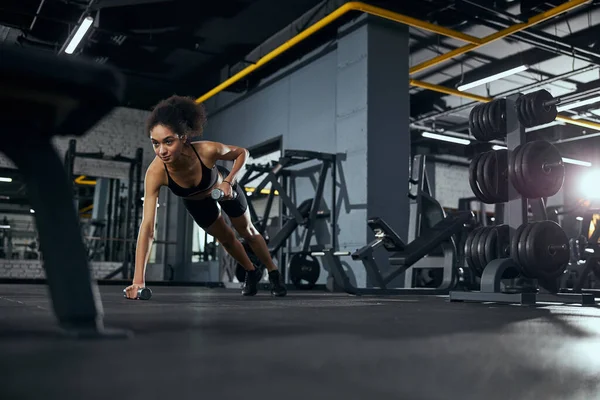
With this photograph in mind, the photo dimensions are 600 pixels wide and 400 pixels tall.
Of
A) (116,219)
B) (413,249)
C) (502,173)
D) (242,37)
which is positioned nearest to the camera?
(502,173)

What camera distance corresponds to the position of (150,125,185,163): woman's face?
2436 mm

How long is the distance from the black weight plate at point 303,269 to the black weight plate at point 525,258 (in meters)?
3.20

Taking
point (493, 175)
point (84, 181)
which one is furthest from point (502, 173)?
point (84, 181)

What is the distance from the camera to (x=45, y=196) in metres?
0.74

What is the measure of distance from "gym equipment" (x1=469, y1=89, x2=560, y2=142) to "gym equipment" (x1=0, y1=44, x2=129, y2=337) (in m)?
2.66

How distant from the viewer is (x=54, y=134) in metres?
0.77

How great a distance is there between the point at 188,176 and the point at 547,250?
1.81 meters

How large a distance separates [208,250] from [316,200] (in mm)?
3686

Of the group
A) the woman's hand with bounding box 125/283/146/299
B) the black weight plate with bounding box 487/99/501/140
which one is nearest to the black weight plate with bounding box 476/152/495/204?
the black weight plate with bounding box 487/99/501/140

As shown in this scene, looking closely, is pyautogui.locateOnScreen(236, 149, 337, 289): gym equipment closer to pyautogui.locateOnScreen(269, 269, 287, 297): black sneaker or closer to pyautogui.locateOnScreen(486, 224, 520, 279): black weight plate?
pyautogui.locateOnScreen(269, 269, 287, 297): black sneaker

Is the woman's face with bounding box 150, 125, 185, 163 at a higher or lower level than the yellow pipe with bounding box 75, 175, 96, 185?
lower

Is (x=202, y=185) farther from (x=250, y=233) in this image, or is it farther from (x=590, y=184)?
(x=590, y=184)

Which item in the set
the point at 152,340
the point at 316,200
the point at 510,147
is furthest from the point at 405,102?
the point at 152,340

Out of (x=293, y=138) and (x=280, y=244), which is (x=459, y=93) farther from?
(x=280, y=244)
